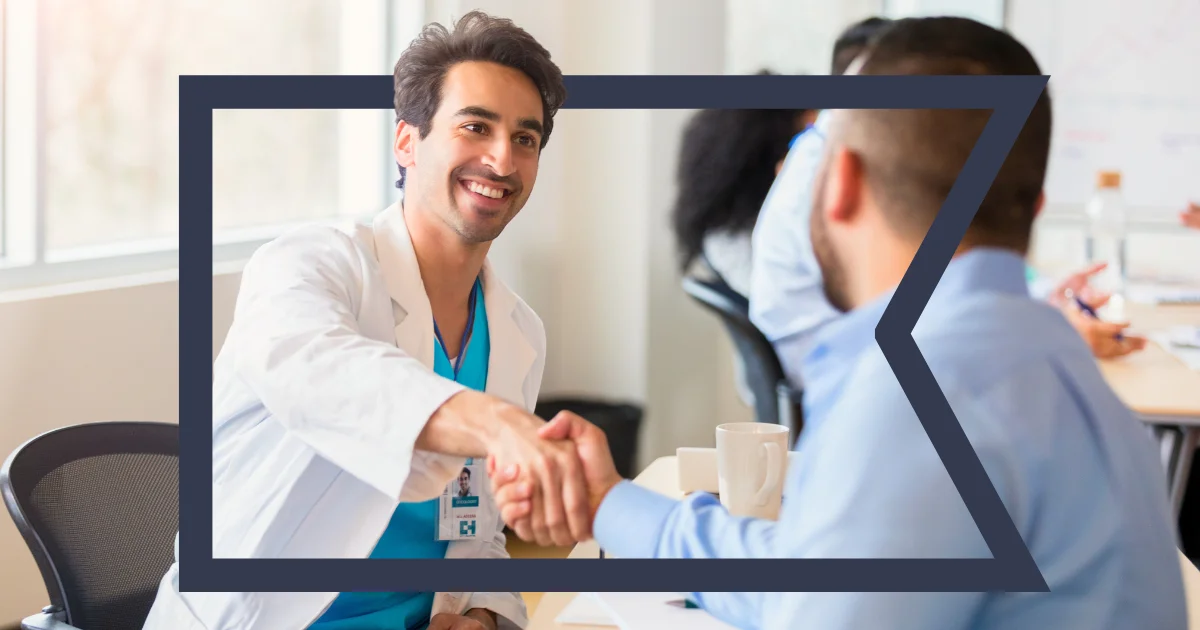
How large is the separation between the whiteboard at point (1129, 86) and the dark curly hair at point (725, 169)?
3.35 m

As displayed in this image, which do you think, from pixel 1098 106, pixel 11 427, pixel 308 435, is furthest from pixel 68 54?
pixel 1098 106

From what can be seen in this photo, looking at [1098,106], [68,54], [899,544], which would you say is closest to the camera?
[899,544]

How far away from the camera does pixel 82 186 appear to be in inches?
72.1

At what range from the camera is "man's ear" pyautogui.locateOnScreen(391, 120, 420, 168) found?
58 cm

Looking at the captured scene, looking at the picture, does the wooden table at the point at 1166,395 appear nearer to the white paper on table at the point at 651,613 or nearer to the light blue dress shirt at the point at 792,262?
the white paper on table at the point at 651,613

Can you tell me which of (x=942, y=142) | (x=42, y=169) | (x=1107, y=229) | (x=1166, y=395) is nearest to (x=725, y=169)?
(x=942, y=142)

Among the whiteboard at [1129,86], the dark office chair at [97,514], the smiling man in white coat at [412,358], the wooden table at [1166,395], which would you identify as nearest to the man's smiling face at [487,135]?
the smiling man in white coat at [412,358]

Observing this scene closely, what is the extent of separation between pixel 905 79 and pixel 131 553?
1.01 m

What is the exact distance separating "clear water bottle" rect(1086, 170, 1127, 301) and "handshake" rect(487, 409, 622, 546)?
0.50 meters

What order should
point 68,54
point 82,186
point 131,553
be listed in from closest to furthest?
1. point 131,553
2. point 82,186
3. point 68,54

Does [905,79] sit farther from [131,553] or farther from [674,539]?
[131,553]

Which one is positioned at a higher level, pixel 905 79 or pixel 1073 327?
pixel 905 79

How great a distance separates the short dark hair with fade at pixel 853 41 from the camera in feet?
1.86

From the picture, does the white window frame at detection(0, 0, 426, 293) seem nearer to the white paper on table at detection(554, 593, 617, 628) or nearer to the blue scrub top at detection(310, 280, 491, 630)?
the blue scrub top at detection(310, 280, 491, 630)
